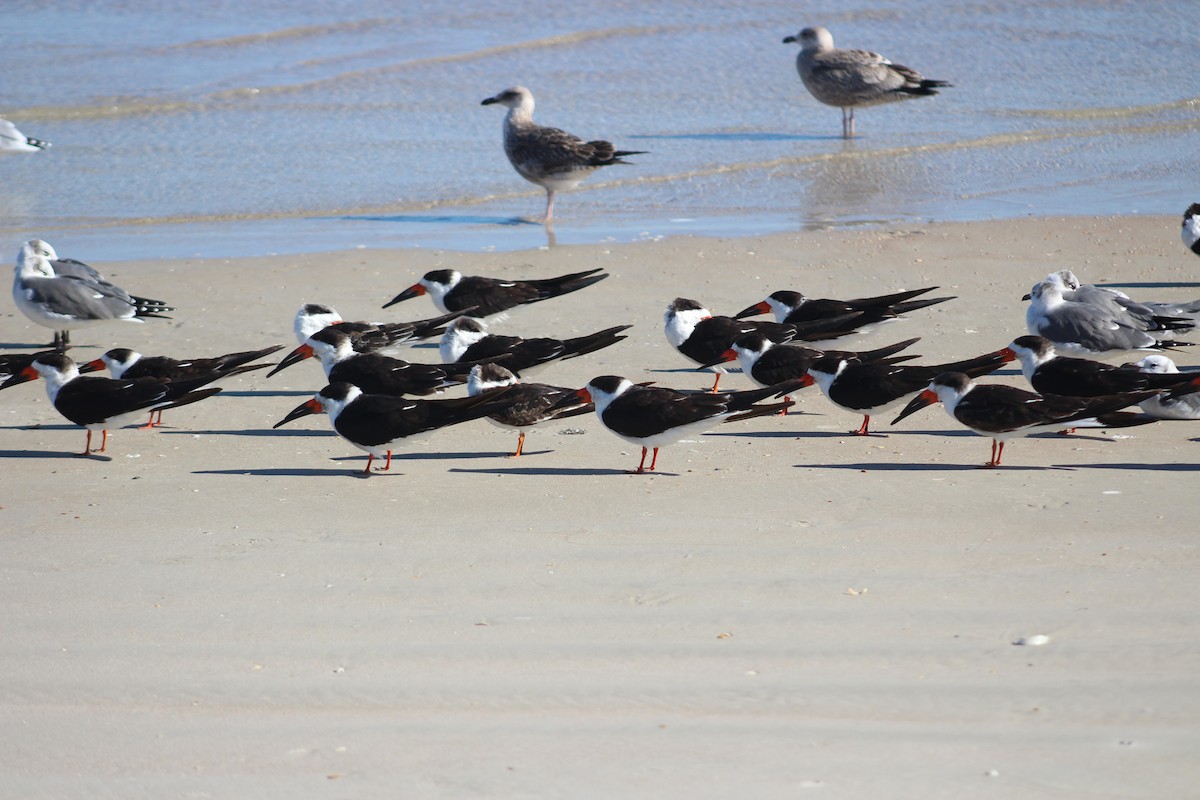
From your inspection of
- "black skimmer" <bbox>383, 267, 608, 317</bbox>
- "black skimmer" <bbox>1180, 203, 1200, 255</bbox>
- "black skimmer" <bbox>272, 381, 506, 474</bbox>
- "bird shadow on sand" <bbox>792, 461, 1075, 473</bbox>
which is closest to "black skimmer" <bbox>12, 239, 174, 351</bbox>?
"black skimmer" <bbox>383, 267, 608, 317</bbox>

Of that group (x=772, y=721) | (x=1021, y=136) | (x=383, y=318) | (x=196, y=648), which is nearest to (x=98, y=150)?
(x=383, y=318)

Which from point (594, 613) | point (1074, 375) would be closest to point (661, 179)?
point (1074, 375)

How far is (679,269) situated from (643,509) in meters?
4.72

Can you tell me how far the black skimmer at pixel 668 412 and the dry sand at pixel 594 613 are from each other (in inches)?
7.3

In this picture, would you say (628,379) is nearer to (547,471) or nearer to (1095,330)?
(547,471)

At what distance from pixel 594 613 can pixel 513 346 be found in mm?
3285

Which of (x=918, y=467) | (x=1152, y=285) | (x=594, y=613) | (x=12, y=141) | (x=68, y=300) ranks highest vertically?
(x=594, y=613)

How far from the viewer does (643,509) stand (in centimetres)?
545

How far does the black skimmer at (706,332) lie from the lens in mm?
7500

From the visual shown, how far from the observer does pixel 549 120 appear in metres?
17.1

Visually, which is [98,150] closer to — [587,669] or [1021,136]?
[1021,136]

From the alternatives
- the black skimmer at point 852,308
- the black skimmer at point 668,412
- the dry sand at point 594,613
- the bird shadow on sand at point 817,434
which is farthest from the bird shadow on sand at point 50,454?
the black skimmer at point 852,308

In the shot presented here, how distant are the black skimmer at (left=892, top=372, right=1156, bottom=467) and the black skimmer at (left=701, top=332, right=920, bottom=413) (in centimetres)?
89

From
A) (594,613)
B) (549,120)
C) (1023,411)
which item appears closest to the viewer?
(594,613)
